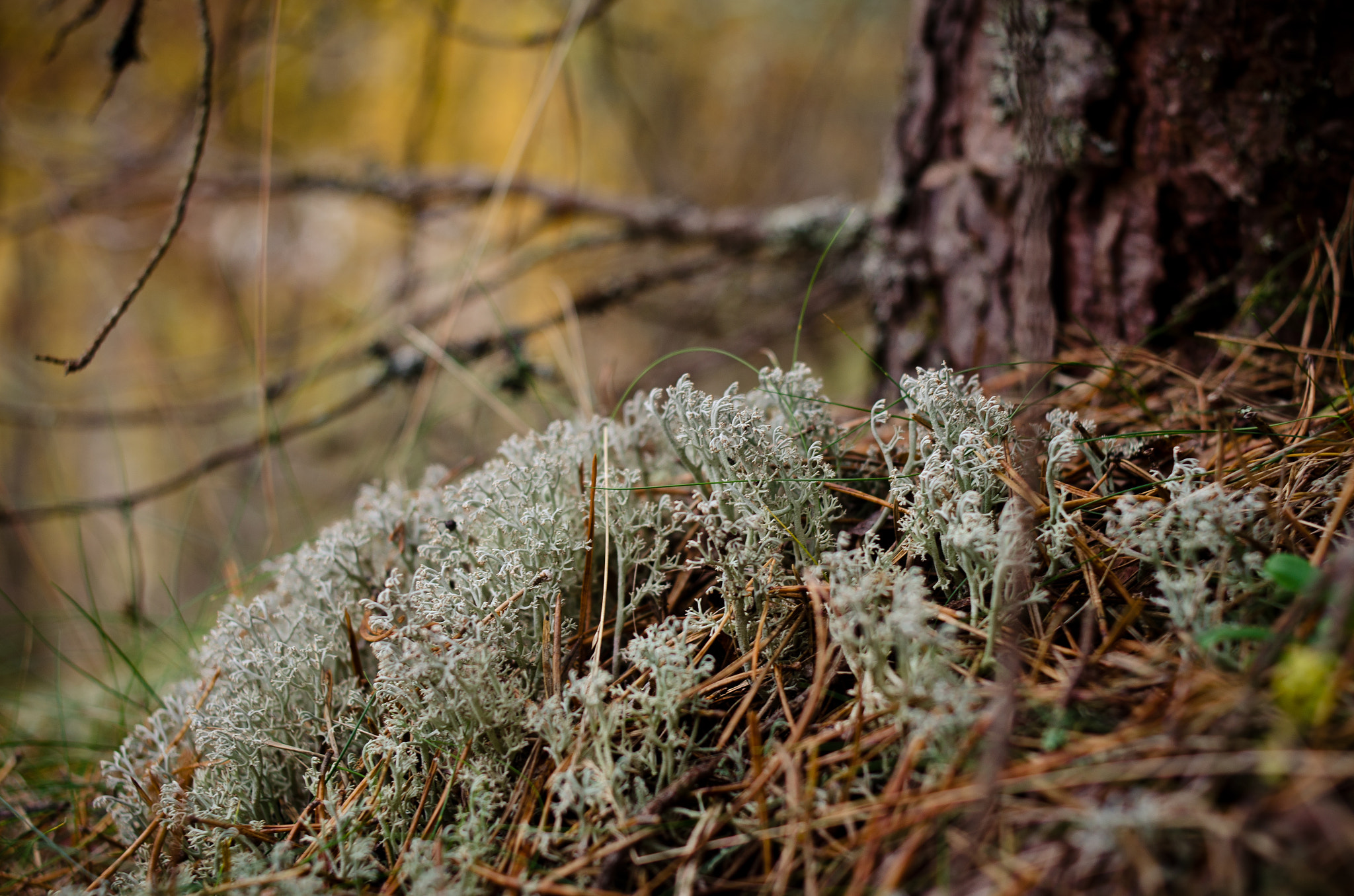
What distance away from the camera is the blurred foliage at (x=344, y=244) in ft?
8.00

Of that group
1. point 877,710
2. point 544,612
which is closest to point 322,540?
point 544,612

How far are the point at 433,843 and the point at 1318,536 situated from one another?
1.35 m

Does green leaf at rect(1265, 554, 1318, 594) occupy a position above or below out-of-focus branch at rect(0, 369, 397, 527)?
above

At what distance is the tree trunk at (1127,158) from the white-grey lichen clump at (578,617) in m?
0.57

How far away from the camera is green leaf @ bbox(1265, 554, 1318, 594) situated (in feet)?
2.73

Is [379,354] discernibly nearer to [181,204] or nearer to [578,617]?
[181,204]

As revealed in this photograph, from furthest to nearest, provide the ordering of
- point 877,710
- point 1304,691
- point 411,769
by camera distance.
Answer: point 411,769 < point 877,710 < point 1304,691

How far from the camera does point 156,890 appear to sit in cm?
98

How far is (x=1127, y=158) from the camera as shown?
1.68 meters

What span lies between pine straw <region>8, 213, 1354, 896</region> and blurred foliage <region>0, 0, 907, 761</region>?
1025mm

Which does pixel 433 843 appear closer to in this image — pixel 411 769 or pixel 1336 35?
pixel 411 769

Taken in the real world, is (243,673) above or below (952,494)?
below

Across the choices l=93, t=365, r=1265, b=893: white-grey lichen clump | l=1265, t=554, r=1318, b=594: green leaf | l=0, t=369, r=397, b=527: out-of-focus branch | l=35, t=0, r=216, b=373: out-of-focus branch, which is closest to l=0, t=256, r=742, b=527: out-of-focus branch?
l=0, t=369, r=397, b=527: out-of-focus branch

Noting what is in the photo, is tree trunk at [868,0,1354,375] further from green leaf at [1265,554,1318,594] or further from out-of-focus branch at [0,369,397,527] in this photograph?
out-of-focus branch at [0,369,397,527]
